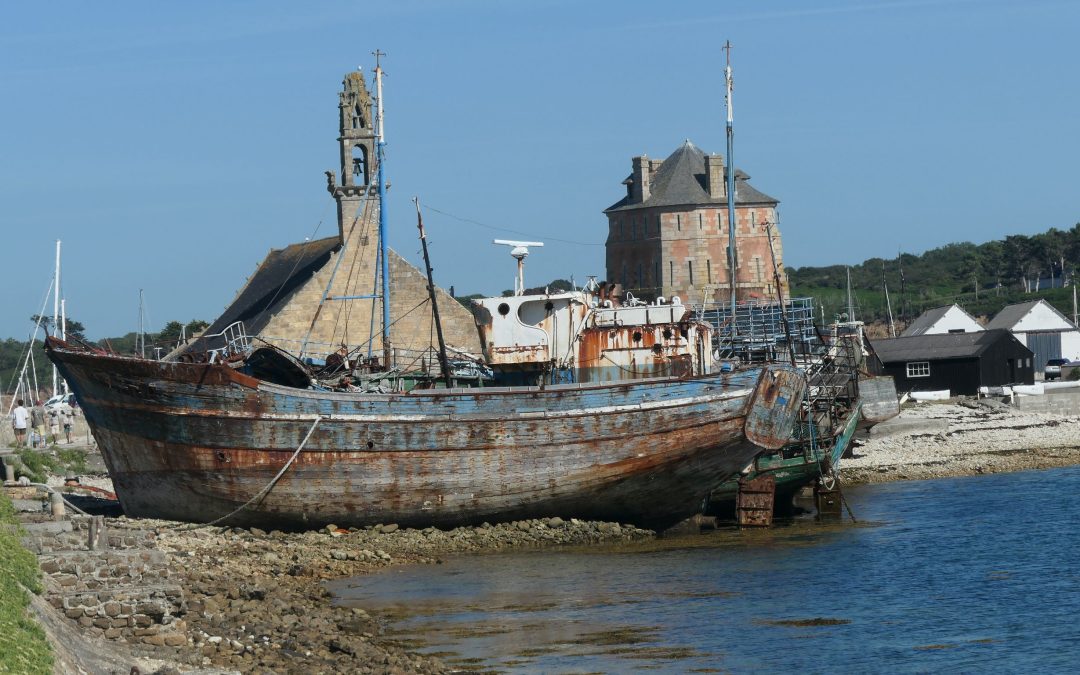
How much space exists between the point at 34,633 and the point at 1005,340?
51.2 metres

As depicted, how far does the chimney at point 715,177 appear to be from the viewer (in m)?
62.7

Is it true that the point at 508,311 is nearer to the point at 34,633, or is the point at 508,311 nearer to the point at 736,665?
the point at 736,665

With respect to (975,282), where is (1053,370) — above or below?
below

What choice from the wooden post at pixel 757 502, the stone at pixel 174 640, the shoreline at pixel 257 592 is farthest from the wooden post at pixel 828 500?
the stone at pixel 174 640

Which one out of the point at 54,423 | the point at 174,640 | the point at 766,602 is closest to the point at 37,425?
the point at 54,423

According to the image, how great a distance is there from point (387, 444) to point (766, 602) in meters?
7.91

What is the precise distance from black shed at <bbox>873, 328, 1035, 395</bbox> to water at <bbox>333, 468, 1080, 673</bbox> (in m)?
27.6

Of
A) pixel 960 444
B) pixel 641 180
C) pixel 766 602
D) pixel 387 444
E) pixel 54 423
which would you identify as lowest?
pixel 766 602

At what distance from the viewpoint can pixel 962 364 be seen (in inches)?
2279

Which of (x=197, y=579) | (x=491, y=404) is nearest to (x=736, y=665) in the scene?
(x=197, y=579)

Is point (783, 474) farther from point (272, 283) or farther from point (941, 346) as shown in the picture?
point (941, 346)

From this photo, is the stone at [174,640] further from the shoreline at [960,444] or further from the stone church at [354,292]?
the shoreline at [960,444]

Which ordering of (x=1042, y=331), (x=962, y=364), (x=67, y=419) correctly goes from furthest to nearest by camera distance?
(x=1042, y=331), (x=962, y=364), (x=67, y=419)

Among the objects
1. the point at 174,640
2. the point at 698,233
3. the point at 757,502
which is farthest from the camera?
the point at 698,233
